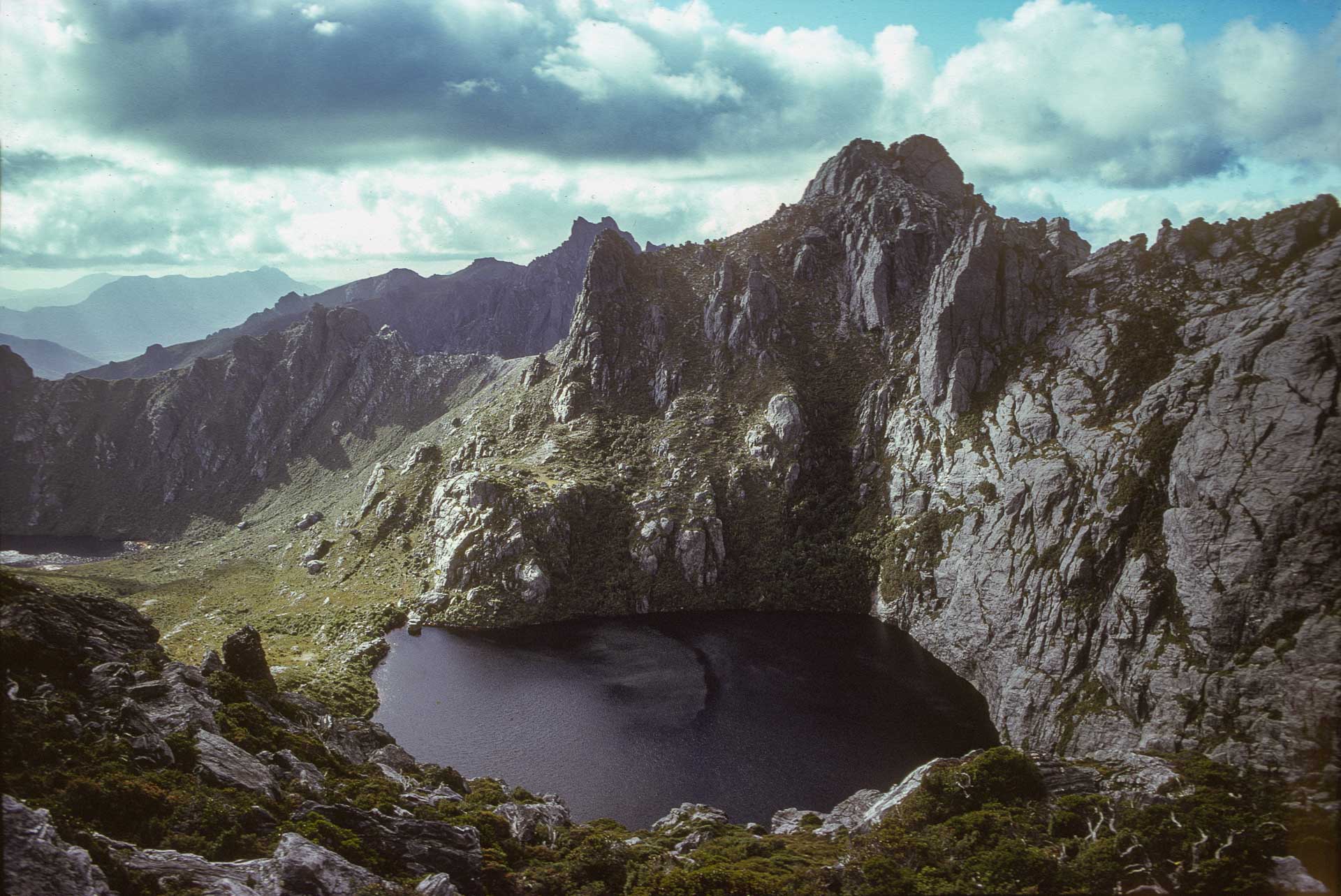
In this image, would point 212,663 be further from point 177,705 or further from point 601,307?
point 601,307

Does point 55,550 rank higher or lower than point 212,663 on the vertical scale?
lower

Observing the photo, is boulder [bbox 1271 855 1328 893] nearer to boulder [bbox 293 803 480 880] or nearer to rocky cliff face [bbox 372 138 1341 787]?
rocky cliff face [bbox 372 138 1341 787]

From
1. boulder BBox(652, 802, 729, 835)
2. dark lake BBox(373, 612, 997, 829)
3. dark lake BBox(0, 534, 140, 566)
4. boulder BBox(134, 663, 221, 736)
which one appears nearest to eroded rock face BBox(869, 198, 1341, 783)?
dark lake BBox(373, 612, 997, 829)

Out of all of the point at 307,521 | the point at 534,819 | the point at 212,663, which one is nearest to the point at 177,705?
the point at 212,663

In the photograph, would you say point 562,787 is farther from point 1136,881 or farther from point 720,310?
point 720,310

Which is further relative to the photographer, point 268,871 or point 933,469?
point 933,469

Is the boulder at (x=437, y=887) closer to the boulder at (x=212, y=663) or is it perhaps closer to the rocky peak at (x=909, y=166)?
the boulder at (x=212, y=663)
